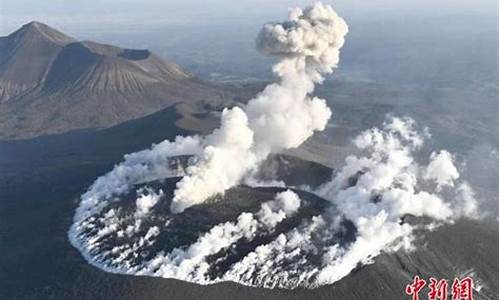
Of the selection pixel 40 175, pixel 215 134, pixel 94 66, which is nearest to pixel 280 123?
pixel 215 134

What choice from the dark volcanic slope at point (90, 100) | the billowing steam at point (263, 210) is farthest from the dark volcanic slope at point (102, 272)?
the dark volcanic slope at point (90, 100)

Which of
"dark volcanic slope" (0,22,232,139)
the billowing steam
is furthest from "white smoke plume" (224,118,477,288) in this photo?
"dark volcanic slope" (0,22,232,139)

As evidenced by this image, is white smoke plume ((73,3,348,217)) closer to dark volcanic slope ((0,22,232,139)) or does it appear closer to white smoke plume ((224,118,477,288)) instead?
white smoke plume ((224,118,477,288))

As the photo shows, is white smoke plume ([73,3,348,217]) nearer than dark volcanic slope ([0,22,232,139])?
Yes

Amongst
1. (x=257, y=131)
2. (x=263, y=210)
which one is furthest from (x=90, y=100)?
(x=263, y=210)

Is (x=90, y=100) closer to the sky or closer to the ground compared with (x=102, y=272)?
closer to the ground

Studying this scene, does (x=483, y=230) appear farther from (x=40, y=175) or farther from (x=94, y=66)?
(x=94, y=66)

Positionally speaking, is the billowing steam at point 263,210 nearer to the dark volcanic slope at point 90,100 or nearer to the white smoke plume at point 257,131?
the white smoke plume at point 257,131

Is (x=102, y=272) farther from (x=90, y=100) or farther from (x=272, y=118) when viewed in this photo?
(x=90, y=100)
